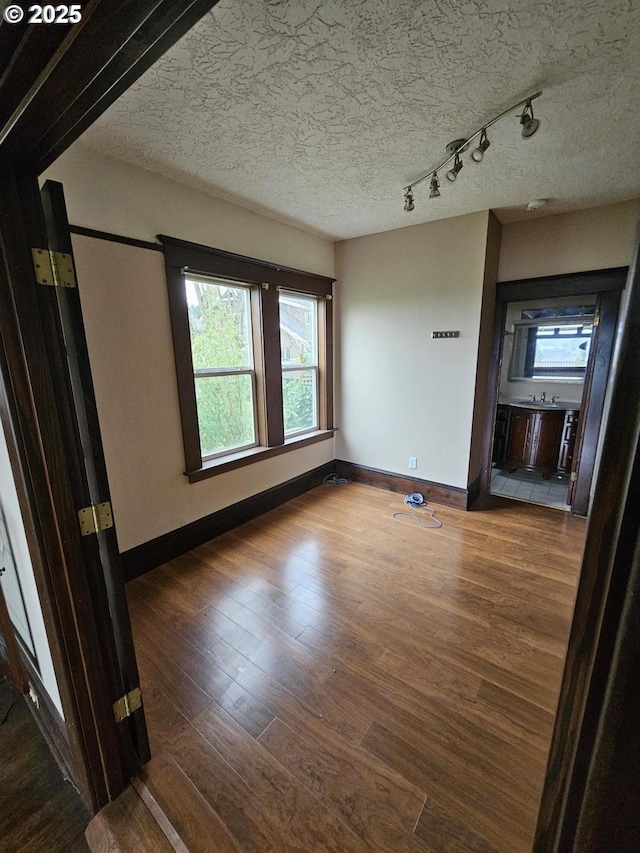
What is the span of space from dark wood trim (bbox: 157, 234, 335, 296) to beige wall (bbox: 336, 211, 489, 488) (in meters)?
0.57

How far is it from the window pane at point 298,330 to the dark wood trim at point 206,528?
1264 millimetres

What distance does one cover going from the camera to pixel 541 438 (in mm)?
4176

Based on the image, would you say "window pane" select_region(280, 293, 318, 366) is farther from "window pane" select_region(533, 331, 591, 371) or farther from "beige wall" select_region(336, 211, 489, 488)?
"window pane" select_region(533, 331, 591, 371)

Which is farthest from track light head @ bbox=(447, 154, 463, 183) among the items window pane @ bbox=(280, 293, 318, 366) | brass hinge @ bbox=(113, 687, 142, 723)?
brass hinge @ bbox=(113, 687, 142, 723)

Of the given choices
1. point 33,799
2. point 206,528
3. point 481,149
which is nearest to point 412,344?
point 481,149

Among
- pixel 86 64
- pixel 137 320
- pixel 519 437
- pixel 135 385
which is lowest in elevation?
pixel 519 437

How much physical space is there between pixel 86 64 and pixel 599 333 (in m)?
3.67

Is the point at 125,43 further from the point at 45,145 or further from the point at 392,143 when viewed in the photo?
the point at 392,143

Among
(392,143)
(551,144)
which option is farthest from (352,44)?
(551,144)

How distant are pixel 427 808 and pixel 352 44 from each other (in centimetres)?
273

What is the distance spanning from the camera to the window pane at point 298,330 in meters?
3.45

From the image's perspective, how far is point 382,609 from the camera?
2105 millimetres

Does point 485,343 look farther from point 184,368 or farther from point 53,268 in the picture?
point 53,268

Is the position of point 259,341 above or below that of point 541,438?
above
